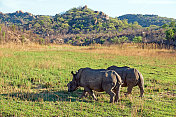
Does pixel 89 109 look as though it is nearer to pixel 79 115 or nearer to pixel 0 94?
pixel 79 115

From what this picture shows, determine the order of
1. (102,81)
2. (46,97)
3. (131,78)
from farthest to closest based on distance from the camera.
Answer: (131,78) → (46,97) → (102,81)

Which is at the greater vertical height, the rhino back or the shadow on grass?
the rhino back

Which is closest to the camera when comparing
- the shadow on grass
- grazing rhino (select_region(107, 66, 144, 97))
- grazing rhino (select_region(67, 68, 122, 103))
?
grazing rhino (select_region(67, 68, 122, 103))

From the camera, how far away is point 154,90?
898 centimetres

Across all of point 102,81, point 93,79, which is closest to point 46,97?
point 93,79

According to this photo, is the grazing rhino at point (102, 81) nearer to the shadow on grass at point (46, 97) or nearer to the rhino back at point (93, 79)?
the rhino back at point (93, 79)

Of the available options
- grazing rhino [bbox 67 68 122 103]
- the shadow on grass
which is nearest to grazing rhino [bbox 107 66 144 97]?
grazing rhino [bbox 67 68 122 103]

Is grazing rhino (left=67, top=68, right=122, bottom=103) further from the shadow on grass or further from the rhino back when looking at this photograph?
the shadow on grass

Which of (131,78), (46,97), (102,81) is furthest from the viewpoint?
(131,78)

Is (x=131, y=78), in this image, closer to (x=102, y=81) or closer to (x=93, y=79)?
(x=102, y=81)

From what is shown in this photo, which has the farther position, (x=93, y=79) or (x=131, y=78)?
(x=131, y=78)

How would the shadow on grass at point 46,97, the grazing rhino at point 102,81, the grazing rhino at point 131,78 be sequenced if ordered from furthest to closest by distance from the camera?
the grazing rhino at point 131,78
the shadow on grass at point 46,97
the grazing rhino at point 102,81

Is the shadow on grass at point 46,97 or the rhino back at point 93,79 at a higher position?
the rhino back at point 93,79

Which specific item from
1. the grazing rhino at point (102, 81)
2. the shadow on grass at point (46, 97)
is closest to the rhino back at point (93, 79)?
the grazing rhino at point (102, 81)
